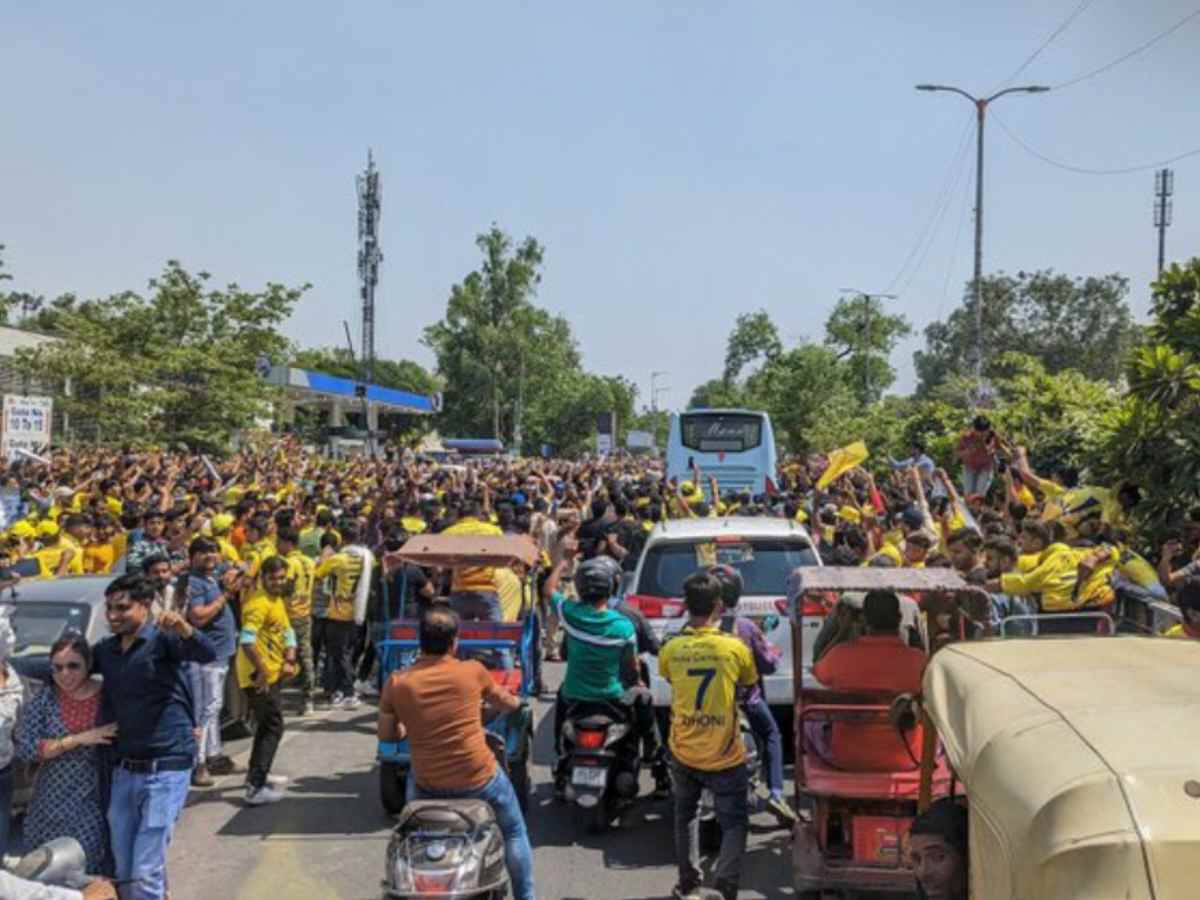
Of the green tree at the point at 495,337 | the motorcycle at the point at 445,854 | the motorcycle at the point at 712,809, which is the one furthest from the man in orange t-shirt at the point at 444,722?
the green tree at the point at 495,337

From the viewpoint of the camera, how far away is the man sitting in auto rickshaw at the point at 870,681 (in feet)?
20.2

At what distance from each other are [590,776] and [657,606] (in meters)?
2.08

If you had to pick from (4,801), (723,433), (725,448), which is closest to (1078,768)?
(4,801)

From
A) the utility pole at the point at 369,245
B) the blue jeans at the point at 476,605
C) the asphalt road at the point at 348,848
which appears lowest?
the asphalt road at the point at 348,848

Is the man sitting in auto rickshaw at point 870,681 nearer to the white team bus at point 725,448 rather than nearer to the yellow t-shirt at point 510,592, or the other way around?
the yellow t-shirt at point 510,592

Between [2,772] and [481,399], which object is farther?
[481,399]

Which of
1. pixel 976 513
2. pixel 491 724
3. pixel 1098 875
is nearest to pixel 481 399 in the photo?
pixel 976 513

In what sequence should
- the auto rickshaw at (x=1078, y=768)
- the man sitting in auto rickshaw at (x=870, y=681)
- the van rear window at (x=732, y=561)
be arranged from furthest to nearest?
the van rear window at (x=732, y=561), the man sitting in auto rickshaw at (x=870, y=681), the auto rickshaw at (x=1078, y=768)

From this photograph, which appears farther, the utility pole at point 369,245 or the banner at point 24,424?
the utility pole at point 369,245

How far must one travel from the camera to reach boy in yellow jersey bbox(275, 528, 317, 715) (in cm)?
942

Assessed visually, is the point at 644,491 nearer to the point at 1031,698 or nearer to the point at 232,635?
the point at 232,635

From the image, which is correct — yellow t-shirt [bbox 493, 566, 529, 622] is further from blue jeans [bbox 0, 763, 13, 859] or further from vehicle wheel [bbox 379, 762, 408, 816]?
blue jeans [bbox 0, 763, 13, 859]

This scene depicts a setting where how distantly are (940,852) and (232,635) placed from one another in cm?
563

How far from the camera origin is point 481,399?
79.5 m
